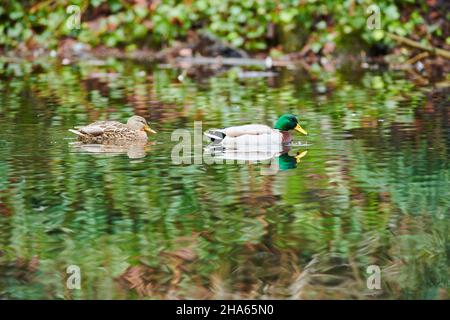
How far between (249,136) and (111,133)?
4.46 ft

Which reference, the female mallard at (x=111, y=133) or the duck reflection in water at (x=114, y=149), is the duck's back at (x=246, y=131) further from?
the female mallard at (x=111, y=133)

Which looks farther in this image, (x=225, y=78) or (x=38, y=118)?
(x=225, y=78)

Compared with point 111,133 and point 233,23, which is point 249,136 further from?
point 233,23

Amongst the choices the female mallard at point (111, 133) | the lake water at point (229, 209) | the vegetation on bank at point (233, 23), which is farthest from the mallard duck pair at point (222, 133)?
the vegetation on bank at point (233, 23)

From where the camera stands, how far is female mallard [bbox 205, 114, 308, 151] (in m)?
11.2

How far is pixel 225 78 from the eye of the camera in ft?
61.1

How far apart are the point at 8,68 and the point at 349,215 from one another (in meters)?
13.1

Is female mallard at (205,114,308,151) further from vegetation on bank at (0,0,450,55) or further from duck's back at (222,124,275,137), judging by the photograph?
vegetation on bank at (0,0,450,55)

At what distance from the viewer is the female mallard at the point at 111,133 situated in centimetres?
1153

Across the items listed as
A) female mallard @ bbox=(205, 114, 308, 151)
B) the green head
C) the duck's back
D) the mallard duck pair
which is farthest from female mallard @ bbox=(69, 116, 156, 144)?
the green head

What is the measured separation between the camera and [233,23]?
23.0 meters

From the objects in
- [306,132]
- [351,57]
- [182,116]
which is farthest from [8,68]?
[306,132]

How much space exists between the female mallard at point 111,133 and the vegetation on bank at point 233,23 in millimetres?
10546

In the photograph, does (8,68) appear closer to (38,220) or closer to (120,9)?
(120,9)
